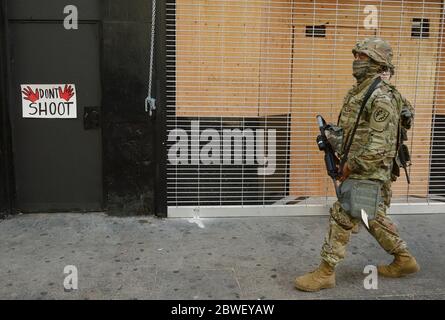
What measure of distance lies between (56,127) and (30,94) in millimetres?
462

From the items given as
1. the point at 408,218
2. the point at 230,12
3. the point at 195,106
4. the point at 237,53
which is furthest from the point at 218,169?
the point at 408,218

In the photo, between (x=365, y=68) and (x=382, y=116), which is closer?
(x=382, y=116)

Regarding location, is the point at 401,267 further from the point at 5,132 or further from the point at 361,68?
the point at 5,132

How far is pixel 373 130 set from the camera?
12.4 ft

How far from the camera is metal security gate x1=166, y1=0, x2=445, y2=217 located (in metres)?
5.73

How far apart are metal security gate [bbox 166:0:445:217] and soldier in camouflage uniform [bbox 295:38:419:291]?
191cm

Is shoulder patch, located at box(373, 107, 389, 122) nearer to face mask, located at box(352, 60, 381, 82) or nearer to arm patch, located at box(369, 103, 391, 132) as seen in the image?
arm patch, located at box(369, 103, 391, 132)

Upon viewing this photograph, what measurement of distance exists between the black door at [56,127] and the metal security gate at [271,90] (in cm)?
91

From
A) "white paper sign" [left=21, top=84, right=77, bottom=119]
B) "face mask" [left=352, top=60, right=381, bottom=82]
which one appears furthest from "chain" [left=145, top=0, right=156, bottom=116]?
"face mask" [left=352, top=60, right=381, bottom=82]

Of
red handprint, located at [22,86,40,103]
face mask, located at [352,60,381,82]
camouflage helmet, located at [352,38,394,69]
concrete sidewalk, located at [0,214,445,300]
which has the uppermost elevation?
camouflage helmet, located at [352,38,394,69]

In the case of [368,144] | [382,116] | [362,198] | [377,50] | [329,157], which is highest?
[377,50]

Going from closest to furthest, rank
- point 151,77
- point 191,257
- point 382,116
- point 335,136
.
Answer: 1. point 382,116
2. point 335,136
3. point 191,257
4. point 151,77

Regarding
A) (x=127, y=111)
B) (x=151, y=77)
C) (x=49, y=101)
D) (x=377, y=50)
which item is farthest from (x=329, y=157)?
(x=49, y=101)

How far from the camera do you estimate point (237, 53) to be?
578cm
